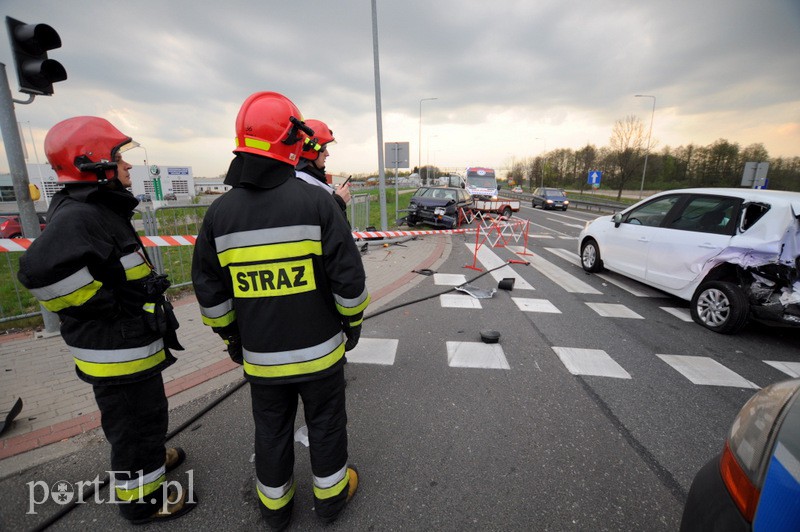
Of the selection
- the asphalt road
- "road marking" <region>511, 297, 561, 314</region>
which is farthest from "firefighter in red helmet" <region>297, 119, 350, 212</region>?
"road marking" <region>511, 297, 561, 314</region>

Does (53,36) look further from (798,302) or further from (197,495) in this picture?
(798,302)

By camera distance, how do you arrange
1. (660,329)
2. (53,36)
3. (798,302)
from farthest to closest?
(660,329) < (798,302) < (53,36)

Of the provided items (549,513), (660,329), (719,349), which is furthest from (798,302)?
(549,513)

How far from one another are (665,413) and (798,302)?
2775 mm

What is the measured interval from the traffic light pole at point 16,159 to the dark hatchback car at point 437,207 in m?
10.6

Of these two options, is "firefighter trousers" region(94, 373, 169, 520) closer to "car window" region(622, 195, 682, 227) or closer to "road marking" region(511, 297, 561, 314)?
"road marking" region(511, 297, 561, 314)

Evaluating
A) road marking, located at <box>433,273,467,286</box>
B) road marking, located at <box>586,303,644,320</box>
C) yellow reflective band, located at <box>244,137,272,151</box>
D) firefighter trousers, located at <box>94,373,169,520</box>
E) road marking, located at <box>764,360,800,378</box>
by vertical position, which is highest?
yellow reflective band, located at <box>244,137,272,151</box>

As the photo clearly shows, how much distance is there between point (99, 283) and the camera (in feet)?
5.59

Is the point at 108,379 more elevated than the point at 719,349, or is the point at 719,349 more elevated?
the point at 108,379

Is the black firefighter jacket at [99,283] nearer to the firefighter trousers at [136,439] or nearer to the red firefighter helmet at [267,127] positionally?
the firefighter trousers at [136,439]

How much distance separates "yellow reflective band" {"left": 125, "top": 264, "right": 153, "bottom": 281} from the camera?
6.25 feet

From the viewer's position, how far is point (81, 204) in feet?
5.85

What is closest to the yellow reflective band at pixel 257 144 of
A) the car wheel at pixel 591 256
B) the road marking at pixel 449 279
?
the road marking at pixel 449 279

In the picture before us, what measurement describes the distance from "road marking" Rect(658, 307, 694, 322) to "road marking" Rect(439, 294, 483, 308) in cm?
301
